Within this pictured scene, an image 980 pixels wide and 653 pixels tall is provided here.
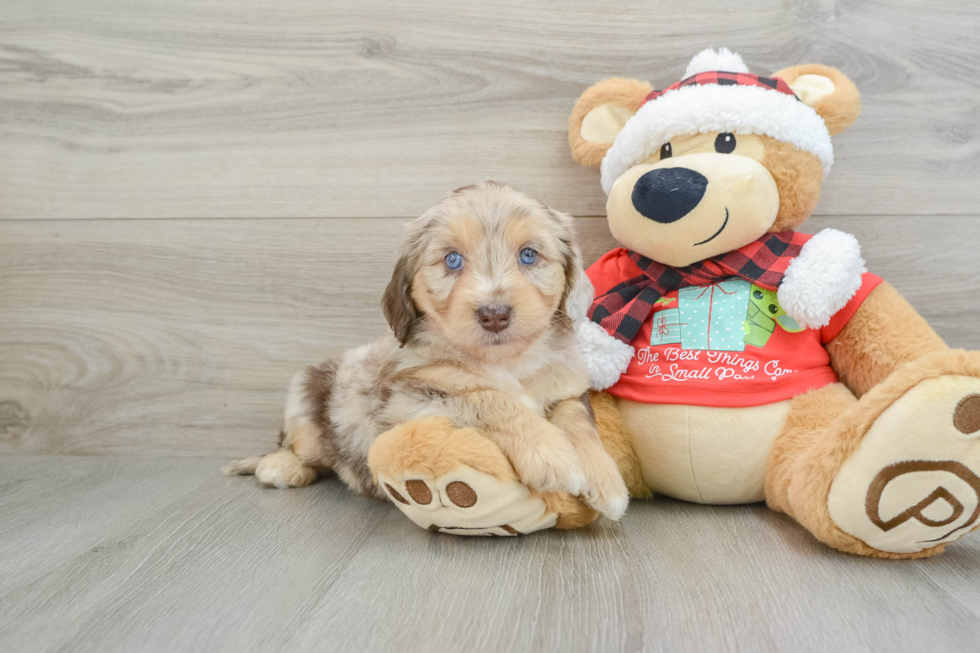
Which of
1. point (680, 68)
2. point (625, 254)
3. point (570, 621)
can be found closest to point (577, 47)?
point (680, 68)

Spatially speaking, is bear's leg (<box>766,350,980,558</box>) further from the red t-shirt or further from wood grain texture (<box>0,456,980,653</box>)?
the red t-shirt

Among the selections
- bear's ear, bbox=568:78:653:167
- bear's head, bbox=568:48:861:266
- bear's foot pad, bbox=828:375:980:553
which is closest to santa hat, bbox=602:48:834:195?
bear's head, bbox=568:48:861:266

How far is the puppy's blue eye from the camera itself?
162cm

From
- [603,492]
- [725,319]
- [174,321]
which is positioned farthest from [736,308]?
[174,321]

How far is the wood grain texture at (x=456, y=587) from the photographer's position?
117 centimetres

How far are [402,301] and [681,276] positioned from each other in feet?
2.58

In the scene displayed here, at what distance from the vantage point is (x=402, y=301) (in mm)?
1690

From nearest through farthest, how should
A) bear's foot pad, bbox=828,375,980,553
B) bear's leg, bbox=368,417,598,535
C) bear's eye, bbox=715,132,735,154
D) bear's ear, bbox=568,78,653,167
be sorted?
bear's foot pad, bbox=828,375,980,553, bear's leg, bbox=368,417,598,535, bear's eye, bbox=715,132,735,154, bear's ear, bbox=568,78,653,167

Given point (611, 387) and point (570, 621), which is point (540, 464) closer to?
point (570, 621)

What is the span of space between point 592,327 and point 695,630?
88cm

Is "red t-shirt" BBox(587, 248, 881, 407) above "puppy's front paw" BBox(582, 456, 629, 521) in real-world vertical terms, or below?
above

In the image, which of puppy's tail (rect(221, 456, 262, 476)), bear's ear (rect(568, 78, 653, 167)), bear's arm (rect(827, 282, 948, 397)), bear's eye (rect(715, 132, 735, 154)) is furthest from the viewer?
puppy's tail (rect(221, 456, 262, 476))

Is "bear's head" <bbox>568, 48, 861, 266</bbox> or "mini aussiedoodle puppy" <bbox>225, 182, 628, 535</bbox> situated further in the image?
"bear's head" <bbox>568, 48, 861, 266</bbox>

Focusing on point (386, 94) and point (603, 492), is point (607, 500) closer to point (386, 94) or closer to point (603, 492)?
point (603, 492)
